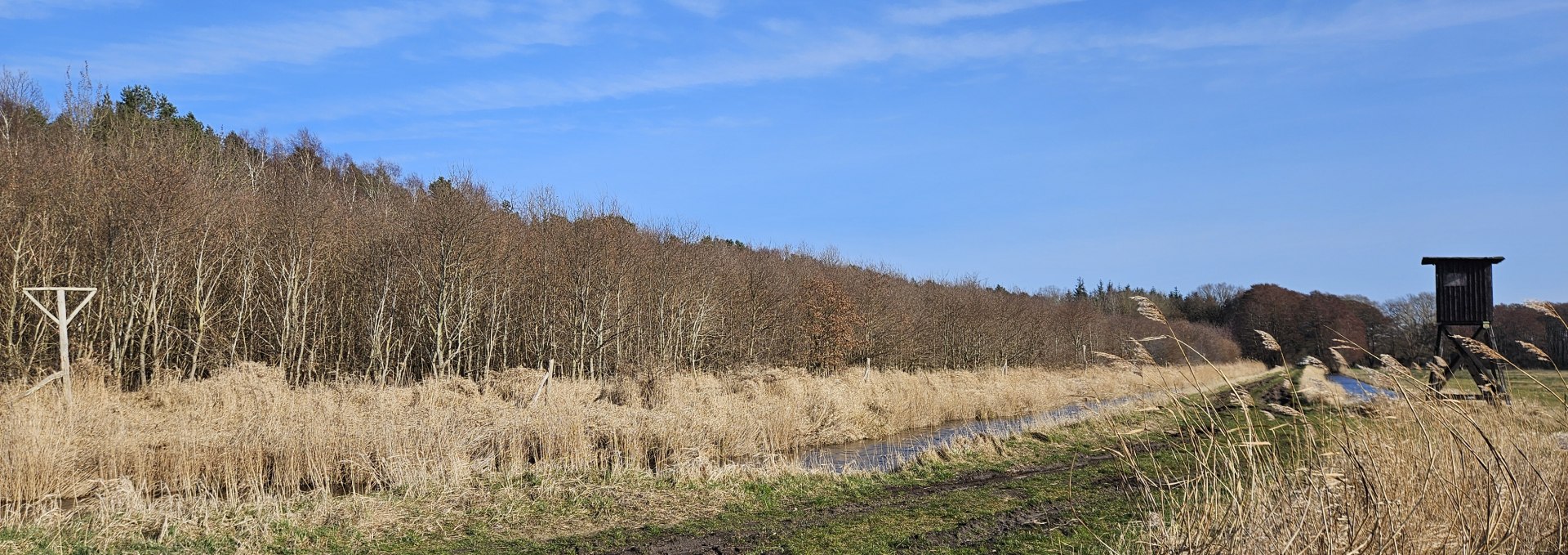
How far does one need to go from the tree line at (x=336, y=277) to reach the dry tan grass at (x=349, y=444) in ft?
15.1

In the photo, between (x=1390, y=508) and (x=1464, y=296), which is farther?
(x=1464, y=296)

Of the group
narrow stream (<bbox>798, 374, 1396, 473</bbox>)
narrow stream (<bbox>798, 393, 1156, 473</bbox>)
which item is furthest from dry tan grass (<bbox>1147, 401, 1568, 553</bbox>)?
narrow stream (<bbox>798, 374, 1396, 473</bbox>)

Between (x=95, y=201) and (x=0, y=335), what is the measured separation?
3684mm

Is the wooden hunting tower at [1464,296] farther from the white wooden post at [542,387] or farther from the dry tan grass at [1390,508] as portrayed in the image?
the white wooden post at [542,387]

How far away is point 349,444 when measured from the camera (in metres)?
12.5

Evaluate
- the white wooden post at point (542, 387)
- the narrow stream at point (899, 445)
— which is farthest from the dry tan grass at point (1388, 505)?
the white wooden post at point (542, 387)

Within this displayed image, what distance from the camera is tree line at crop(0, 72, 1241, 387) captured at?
21469mm

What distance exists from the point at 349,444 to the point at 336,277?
17188 millimetres

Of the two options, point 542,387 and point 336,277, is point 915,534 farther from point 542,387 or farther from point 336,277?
point 336,277


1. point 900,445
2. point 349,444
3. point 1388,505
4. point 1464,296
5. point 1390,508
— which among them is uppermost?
point 1464,296

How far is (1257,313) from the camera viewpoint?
279 ft

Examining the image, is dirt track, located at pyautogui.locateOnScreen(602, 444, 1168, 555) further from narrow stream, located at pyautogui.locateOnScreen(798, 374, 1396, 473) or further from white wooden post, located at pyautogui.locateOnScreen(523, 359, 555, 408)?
white wooden post, located at pyautogui.locateOnScreen(523, 359, 555, 408)

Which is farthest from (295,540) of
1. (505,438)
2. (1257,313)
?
(1257,313)

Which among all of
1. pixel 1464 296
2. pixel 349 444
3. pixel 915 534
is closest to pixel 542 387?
pixel 349 444
